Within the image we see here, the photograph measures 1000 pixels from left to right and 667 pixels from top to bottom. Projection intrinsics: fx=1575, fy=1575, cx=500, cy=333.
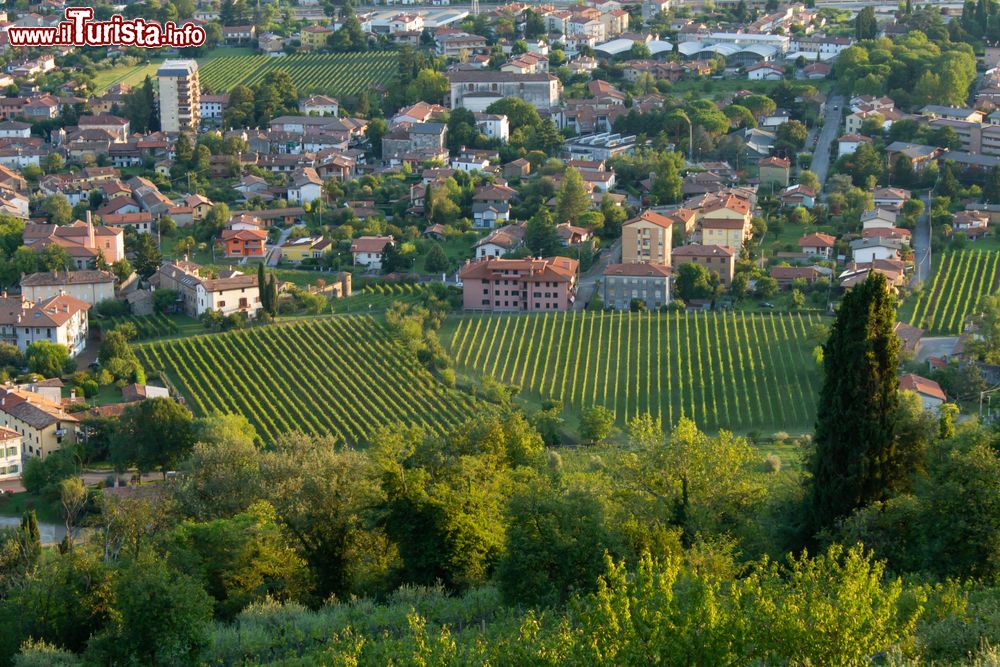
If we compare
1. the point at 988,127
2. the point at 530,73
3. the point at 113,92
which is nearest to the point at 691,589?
the point at 988,127

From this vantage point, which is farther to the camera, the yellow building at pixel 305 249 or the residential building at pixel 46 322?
the yellow building at pixel 305 249

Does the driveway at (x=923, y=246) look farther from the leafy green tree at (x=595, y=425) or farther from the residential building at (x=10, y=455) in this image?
the residential building at (x=10, y=455)

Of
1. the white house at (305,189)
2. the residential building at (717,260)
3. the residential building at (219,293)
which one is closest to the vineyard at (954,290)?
the residential building at (717,260)

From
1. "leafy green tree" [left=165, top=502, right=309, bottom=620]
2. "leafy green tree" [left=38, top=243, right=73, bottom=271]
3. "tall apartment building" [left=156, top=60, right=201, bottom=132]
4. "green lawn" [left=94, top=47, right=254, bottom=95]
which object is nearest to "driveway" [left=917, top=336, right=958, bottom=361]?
"leafy green tree" [left=165, top=502, right=309, bottom=620]

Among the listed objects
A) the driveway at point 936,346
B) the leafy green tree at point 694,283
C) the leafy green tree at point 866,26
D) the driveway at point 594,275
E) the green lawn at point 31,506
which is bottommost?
the green lawn at point 31,506

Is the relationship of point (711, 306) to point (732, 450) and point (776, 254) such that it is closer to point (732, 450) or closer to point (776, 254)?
point (776, 254)
